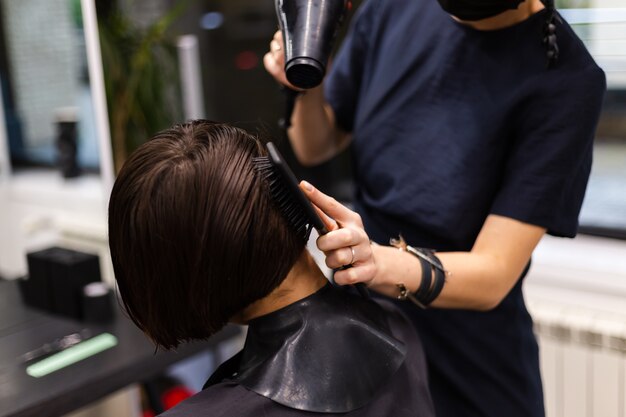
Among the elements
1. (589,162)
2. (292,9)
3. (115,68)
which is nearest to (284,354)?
(292,9)

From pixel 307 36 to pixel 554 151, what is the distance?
1.35 ft

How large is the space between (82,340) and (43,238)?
5.08 ft

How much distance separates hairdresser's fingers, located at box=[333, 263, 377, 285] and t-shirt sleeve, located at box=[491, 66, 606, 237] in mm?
302

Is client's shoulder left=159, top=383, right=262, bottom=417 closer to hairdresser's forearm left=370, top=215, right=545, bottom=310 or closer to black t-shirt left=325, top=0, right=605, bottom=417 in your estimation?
hairdresser's forearm left=370, top=215, right=545, bottom=310

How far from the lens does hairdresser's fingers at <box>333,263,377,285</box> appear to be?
904mm

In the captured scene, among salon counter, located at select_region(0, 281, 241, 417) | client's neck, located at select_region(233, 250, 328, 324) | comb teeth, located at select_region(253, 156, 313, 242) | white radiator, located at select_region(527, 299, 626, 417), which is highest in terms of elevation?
comb teeth, located at select_region(253, 156, 313, 242)

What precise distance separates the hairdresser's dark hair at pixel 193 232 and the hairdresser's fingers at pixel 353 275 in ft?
0.21

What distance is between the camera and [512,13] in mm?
1125

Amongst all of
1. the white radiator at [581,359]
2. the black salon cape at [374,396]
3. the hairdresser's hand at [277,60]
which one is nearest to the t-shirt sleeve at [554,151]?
the black salon cape at [374,396]

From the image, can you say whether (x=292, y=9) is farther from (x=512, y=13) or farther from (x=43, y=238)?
(x=43, y=238)

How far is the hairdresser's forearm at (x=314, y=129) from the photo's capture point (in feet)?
4.39

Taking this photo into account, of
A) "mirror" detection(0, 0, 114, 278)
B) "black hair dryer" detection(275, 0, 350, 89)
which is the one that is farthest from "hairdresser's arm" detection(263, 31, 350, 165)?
"mirror" detection(0, 0, 114, 278)

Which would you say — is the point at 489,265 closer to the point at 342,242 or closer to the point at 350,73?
the point at 342,242

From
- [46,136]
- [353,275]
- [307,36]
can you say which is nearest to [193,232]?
[353,275]
